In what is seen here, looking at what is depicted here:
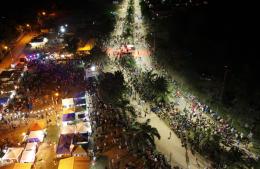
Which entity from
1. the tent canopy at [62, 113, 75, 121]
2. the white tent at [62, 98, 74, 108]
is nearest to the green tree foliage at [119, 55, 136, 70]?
the white tent at [62, 98, 74, 108]

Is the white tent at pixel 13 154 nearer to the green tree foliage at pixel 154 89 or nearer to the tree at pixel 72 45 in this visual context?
the green tree foliage at pixel 154 89

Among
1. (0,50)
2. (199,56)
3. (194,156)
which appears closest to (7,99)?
(0,50)

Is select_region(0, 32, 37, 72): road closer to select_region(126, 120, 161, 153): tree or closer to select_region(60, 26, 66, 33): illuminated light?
select_region(60, 26, 66, 33): illuminated light

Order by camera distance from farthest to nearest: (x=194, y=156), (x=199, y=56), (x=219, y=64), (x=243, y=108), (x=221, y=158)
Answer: (x=199, y=56)
(x=219, y=64)
(x=243, y=108)
(x=194, y=156)
(x=221, y=158)

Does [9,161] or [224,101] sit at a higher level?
[224,101]

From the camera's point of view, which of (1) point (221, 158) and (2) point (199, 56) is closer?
(1) point (221, 158)

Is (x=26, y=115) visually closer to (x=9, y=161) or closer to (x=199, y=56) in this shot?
(x=9, y=161)
